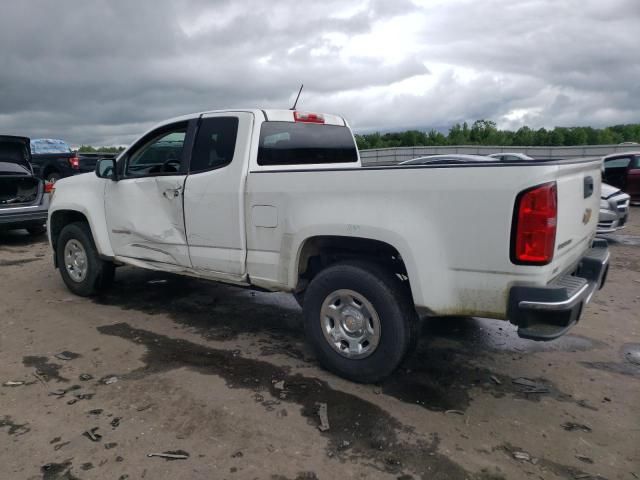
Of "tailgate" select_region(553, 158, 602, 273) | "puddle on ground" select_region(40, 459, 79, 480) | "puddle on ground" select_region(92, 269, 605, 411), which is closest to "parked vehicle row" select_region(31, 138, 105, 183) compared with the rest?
"puddle on ground" select_region(92, 269, 605, 411)

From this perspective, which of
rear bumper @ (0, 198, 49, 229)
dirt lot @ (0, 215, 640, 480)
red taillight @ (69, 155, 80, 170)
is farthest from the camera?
red taillight @ (69, 155, 80, 170)

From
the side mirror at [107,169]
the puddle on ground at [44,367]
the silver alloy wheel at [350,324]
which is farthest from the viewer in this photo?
the side mirror at [107,169]

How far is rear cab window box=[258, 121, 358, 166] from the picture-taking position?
4094 mm

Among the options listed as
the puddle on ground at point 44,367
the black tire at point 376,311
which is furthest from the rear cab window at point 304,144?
the puddle on ground at point 44,367

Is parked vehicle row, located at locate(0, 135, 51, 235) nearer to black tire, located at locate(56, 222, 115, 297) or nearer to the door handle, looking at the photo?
black tire, located at locate(56, 222, 115, 297)

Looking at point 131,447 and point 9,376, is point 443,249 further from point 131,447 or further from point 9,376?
point 9,376

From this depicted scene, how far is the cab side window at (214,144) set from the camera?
13.3 feet

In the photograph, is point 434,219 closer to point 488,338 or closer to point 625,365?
point 488,338

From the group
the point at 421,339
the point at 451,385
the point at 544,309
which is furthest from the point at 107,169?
the point at 544,309

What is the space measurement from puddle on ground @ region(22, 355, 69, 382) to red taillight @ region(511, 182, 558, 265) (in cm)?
321

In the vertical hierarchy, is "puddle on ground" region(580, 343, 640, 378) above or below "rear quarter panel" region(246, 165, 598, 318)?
below

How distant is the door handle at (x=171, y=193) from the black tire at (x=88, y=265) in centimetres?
149

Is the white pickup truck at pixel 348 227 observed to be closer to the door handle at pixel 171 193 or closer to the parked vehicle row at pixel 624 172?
the door handle at pixel 171 193

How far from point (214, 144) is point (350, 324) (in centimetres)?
192
